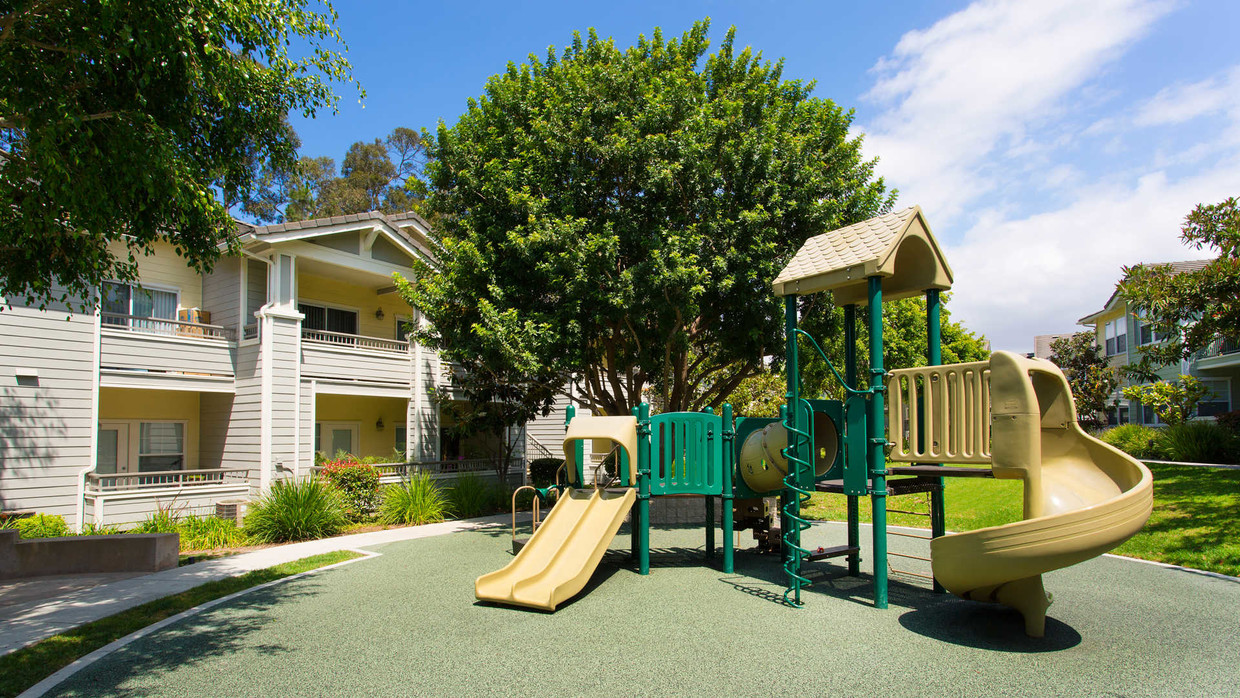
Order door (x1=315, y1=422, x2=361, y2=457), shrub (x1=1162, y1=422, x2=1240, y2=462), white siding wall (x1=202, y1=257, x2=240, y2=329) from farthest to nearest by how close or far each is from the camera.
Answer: door (x1=315, y1=422, x2=361, y2=457) → shrub (x1=1162, y1=422, x2=1240, y2=462) → white siding wall (x1=202, y1=257, x2=240, y2=329)

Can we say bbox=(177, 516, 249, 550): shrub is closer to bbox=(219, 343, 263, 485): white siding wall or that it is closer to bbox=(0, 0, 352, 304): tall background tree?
bbox=(219, 343, 263, 485): white siding wall

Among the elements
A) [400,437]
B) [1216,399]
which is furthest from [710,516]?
[1216,399]

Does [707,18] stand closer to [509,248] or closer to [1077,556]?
[509,248]

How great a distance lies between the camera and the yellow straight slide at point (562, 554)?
8.33 metres

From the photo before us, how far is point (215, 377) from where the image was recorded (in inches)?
651

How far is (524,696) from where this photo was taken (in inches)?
217

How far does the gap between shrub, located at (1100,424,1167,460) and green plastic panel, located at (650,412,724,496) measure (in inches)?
681

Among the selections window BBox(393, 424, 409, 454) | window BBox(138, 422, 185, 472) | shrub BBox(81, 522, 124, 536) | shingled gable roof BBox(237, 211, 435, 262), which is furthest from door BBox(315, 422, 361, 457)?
shrub BBox(81, 522, 124, 536)

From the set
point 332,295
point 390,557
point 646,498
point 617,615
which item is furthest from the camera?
point 332,295

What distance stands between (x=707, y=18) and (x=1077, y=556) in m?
13.4

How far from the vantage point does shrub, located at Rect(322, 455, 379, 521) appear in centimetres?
1562

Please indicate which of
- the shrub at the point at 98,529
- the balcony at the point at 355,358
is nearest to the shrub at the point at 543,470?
the balcony at the point at 355,358

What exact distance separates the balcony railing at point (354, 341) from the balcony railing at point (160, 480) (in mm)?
3693

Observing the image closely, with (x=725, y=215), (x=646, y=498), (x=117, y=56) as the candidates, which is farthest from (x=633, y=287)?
(x=117, y=56)
